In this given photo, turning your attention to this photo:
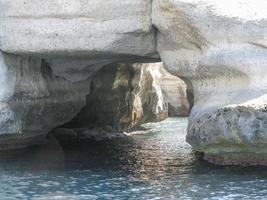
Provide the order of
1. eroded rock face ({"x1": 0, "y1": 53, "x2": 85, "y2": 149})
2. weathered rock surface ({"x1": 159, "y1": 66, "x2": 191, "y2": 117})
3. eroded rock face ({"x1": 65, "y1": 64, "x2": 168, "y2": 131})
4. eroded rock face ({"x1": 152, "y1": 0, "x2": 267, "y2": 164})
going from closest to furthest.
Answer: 1. eroded rock face ({"x1": 152, "y1": 0, "x2": 267, "y2": 164})
2. eroded rock face ({"x1": 0, "y1": 53, "x2": 85, "y2": 149})
3. eroded rock face ({"x1": 65, "y1": 64, "x2": 168, "y2": 131})
4. weathered rock surface ({"x1": 159, "y1": 66, "x2": 191, "y2": 117})

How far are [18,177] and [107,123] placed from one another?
615 centimetres

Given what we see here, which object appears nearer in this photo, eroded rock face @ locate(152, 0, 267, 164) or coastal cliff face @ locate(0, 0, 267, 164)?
eroded rock face @ locate(152, 0, 267, 164)

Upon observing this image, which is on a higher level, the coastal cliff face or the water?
the coastal cliff face

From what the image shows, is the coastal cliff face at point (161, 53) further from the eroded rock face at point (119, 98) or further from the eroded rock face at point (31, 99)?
the eroded rock face at point (119, 98)

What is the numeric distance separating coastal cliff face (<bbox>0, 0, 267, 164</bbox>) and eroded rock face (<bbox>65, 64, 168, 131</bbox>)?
2390 millimetres

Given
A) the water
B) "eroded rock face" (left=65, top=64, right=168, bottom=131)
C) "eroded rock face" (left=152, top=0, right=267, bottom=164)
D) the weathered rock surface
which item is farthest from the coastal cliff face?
the weathered rock surface

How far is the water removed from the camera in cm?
691

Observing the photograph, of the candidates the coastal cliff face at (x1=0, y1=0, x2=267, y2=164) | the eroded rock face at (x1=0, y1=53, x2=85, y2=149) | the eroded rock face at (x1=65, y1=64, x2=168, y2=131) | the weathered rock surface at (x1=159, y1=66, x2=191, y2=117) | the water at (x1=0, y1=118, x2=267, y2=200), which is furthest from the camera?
the weathered rock surface at (x1=159, y1=66, x2=191, y2=117)

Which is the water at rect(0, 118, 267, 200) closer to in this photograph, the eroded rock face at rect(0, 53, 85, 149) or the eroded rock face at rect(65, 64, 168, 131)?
the eroded rock face at rect(0, 53, 85, 149)

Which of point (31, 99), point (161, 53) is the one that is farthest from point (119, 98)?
point (161, 53)

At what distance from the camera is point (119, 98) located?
13875 millimetres

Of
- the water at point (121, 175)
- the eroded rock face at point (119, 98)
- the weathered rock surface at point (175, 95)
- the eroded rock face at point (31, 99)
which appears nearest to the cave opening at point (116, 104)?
the eroded rock face at point (119, 98)

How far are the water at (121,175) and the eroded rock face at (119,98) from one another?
7.08 feet

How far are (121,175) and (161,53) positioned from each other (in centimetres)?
179
